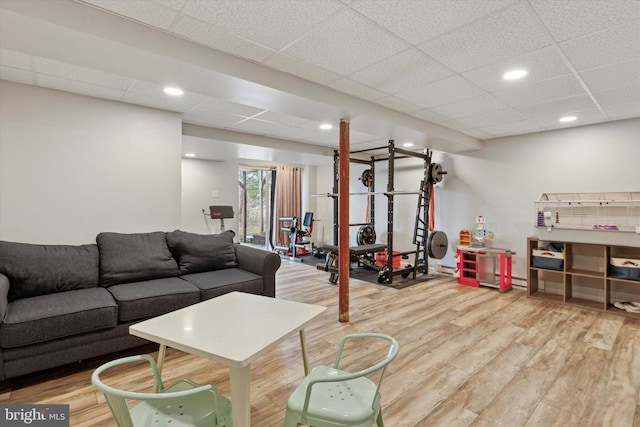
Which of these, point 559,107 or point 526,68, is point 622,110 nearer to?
point 559,107

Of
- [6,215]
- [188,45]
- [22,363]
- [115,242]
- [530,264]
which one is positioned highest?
[188,45]

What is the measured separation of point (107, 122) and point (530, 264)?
563 centimetres

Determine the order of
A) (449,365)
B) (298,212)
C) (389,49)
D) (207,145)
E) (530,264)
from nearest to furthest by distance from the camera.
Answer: (389,49) < (449,365) < (530,264) < (207,145) < (298,212)

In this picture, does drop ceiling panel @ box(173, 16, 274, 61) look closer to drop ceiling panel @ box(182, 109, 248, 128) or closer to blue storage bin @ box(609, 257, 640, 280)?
drop ceiling panel @ box(182, 109, 248, 128)

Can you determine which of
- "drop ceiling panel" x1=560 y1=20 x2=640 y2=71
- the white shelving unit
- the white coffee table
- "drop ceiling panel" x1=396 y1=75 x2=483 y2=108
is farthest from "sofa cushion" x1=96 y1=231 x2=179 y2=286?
the white shelving unit

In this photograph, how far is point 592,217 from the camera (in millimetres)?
4297

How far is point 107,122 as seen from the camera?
3.39 metres

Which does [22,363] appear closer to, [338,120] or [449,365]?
[449,365]

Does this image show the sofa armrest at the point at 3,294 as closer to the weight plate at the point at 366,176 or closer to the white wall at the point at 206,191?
the white wall at the point at 206,191

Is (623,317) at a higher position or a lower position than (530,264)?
lower

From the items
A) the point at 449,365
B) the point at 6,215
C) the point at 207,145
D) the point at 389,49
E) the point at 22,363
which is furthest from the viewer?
the point at 207,145

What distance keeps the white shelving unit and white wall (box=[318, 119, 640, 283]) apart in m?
0.10

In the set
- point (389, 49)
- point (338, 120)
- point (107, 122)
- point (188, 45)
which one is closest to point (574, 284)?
point (338, 120)

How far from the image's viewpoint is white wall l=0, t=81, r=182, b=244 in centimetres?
291
